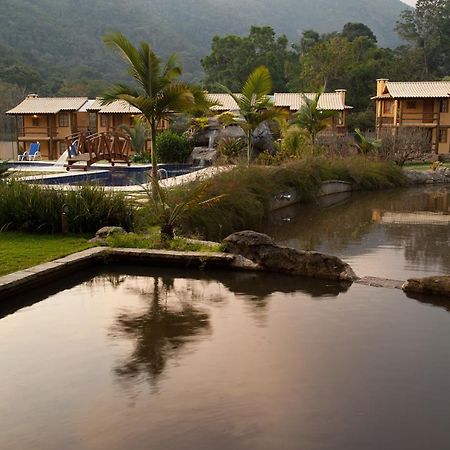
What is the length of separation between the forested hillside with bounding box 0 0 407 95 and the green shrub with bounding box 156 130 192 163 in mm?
27165

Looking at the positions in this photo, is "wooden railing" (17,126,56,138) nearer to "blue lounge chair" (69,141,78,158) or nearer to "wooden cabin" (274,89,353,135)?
"wooden cabin" (274,89,353,135)

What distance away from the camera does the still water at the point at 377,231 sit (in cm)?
1025

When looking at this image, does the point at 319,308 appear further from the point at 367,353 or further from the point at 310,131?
the point at 310,131

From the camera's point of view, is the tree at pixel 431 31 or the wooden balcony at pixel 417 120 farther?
the tree at pixel 431 31

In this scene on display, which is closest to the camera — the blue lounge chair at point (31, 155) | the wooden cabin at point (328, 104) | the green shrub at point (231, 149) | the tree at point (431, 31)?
the green shrub at point (231, 149)

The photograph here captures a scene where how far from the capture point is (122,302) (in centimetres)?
760

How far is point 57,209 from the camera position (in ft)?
35.0

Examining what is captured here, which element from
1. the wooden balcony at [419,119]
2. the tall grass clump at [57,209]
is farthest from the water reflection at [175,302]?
the wooden balcony at [419,119]

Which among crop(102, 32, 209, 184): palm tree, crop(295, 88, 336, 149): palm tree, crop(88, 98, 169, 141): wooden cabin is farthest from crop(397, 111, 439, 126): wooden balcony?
crop(102, 32, 209, 184): palm tree

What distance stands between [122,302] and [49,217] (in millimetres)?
3564

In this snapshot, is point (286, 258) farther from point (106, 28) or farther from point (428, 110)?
point (106, 28)

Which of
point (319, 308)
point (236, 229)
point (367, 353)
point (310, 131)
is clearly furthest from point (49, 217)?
point (310, 131)

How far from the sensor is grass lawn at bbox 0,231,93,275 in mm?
8438

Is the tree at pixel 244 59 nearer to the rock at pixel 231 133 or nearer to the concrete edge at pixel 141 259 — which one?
the rock at pixel 231 133
